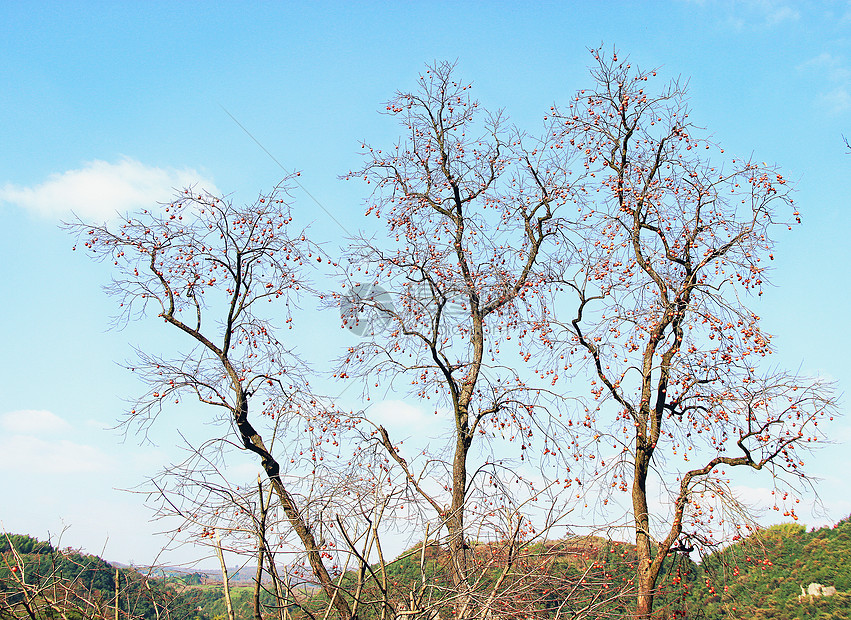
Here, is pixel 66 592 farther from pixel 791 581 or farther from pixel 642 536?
pixel 791 581

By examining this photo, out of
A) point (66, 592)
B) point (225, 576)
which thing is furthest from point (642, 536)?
point (66, 592)

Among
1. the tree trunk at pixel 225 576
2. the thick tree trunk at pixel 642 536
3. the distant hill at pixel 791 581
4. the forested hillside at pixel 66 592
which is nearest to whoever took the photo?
the tree trunk at pixel 225 576

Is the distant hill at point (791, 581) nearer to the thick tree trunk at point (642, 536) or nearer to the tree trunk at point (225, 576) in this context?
the thick tree trunk at point (642, 536)

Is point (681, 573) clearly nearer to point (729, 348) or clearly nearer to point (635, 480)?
point (635, 480)

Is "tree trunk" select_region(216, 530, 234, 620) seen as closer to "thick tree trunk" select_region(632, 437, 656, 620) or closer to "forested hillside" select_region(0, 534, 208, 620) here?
"forested hillside" select_region(0, 534, 208, 620)

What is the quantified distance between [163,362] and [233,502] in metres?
3.34

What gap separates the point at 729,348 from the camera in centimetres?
802

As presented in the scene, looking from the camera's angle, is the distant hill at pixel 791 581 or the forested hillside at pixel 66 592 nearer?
the forested hillside at pixel 66 592

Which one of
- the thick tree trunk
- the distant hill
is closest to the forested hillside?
the thick tree trunk

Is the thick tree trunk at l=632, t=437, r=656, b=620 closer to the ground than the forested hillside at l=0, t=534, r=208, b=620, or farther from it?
farther from it

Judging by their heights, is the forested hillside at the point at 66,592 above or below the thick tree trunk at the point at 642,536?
below

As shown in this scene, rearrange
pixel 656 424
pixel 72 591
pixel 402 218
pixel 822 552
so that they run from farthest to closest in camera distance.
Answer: pixel 822 552 → pixel 402 218 → pixel 656 424 → pixel 72 591

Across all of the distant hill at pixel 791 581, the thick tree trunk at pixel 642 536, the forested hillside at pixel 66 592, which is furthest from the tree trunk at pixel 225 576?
the distant hill at pixel 791 581

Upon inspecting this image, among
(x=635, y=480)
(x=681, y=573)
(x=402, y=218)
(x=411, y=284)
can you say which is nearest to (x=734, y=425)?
(x=635, y=480)
